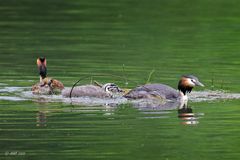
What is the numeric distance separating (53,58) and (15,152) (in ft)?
30.2

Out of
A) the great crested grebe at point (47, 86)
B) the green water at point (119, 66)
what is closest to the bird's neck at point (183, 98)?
the green water at point (119, 66)

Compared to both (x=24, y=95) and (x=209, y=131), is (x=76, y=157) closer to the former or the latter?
(x=209, y=131)

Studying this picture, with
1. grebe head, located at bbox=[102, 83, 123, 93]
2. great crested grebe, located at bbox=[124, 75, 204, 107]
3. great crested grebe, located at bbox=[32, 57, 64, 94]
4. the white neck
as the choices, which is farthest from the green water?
Answer: grebe head, located at bbox=[102, 83, 123, 93]

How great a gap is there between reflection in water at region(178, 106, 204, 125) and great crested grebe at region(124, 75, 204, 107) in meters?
0.72

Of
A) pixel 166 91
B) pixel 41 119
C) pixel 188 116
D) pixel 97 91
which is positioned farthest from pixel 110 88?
pixel 41 119

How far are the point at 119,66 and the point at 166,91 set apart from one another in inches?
134

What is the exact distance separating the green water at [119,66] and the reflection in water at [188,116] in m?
0.10

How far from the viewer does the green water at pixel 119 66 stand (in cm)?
1398

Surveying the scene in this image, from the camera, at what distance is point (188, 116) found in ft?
53.0

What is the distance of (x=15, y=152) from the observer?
13.4 meters

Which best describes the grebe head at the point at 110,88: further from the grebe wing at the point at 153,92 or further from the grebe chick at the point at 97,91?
the grebe wing at the point at 153,92

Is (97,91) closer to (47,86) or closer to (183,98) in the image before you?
(47,86)

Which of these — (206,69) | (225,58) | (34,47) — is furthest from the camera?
(34,47)

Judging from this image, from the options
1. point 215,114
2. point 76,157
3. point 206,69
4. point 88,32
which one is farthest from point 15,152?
point 88,32
